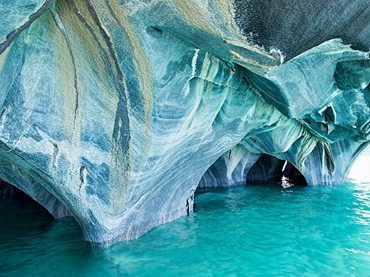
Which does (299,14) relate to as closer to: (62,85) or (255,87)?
(255,87)

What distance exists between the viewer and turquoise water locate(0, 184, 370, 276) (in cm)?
503

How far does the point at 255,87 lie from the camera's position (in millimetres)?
6262

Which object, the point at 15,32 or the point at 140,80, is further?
the point at 140,80

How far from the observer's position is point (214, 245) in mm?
6047

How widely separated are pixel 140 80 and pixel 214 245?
321 cm

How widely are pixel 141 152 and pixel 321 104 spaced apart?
12.9 feet

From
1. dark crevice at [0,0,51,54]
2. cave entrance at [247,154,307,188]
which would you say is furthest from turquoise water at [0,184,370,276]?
cave entrance at [247,154,307,188]

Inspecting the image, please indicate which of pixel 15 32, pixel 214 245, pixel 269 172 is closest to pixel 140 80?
pixel 15 32

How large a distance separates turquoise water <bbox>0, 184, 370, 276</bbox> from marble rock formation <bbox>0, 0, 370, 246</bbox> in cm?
63

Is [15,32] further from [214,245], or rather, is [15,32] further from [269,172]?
[269,172]

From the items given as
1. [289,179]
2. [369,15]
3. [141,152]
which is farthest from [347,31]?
[289,179]

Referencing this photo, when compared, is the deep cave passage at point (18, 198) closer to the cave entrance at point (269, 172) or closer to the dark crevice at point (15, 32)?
the dark crevice at point (15, 32)

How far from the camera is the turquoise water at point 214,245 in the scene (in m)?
5.03

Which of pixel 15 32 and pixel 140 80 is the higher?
pixel 15 32
